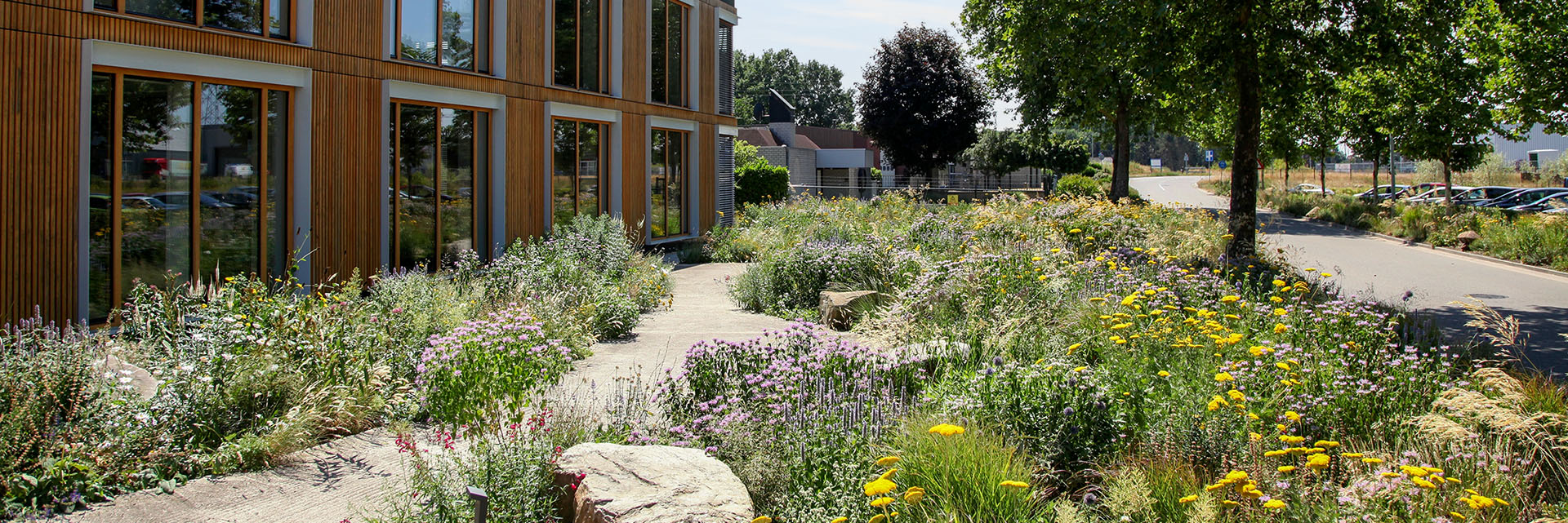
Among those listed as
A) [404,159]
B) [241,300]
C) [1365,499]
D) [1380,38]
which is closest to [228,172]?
[404,159]

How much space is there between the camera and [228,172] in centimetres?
960

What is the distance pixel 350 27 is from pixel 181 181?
110 inches

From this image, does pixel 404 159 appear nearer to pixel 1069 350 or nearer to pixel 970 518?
pixel 1069 350

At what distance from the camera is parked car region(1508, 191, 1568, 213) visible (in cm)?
2677

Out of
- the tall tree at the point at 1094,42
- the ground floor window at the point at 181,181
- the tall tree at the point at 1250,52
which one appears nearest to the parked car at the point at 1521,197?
the tall tree at the point at 1094,42

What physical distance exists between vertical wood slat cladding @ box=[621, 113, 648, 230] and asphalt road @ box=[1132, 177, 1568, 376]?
31.7 ft

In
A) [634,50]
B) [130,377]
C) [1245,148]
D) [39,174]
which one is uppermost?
[634,50]

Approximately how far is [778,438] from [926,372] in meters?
1.82

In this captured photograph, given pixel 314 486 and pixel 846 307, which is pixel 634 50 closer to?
pixel 846 307

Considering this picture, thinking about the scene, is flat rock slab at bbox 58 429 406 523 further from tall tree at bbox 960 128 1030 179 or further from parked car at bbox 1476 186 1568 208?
tall tree at bbox 960 128 1030 179

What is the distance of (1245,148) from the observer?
14.7 metres

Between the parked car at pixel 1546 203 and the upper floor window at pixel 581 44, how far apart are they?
23.9 meters

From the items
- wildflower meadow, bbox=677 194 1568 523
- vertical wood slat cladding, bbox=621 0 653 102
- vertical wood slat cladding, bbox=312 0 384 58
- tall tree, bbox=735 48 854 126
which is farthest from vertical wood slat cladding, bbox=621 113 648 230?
tall tree, bbox=735 48 854 126

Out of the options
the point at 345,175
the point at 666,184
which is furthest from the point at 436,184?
the point at 666,184
